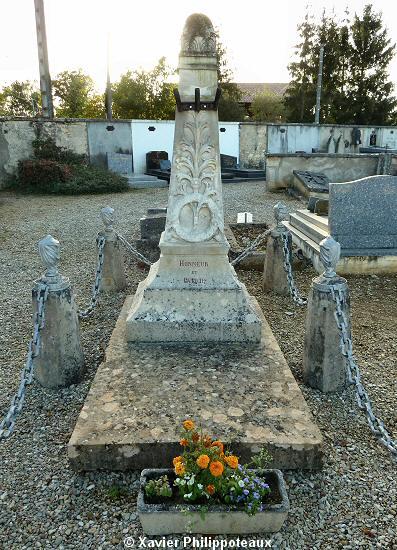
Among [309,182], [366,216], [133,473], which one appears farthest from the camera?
[309,182]

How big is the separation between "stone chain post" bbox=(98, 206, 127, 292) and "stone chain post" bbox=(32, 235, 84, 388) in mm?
2385

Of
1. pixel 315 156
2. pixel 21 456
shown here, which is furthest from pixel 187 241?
pixel 315 156

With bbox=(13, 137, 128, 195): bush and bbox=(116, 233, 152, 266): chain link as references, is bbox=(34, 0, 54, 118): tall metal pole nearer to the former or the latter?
bbox=(13, 137, 128, 195): bush

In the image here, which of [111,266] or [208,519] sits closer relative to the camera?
[208,519]

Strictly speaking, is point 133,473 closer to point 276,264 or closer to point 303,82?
point 276,264

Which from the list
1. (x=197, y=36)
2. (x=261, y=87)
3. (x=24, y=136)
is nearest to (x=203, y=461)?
(x=197, y=36)

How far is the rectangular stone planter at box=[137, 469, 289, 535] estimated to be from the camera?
2.28 metres

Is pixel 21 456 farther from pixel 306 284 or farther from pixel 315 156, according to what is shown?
pixel 315 156

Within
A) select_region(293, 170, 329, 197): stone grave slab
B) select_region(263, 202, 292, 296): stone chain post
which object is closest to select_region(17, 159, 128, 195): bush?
select_region(293, 170, 329, 197): stone grave slab

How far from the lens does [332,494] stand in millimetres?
2664

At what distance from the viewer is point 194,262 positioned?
4.07 metres

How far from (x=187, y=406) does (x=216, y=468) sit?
3.02ft

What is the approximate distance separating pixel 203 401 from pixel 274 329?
1.99m

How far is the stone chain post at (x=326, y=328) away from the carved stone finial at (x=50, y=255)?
2077 millimetres
